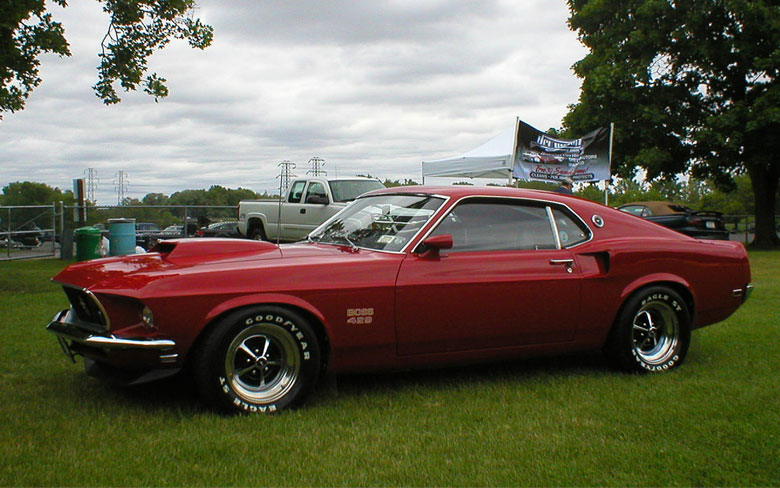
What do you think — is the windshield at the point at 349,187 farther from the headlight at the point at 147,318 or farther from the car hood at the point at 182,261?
the headlight at the point at 147,318

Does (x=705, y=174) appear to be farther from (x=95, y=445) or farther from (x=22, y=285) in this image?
(x=95, y=445)

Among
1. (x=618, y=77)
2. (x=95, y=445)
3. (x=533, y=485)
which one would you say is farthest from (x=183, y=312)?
(x=618, y=77)

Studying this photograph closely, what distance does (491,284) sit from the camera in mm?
4637

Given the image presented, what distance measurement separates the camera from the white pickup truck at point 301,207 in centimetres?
1578

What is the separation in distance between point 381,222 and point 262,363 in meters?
1.39

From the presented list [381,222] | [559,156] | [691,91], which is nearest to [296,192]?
[559,156]

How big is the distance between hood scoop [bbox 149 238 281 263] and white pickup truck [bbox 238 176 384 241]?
9440 millimetres

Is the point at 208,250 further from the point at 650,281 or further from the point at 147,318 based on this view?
the point at 650,281

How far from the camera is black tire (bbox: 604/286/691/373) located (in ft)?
16.7

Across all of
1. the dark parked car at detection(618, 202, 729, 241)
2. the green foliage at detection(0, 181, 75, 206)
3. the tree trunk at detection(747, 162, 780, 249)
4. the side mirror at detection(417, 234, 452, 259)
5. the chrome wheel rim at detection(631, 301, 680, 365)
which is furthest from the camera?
the green foliage at detection(0, 181, 75, 206)

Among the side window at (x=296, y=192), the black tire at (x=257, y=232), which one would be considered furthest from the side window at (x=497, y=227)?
the black tire at (x=257, y=232)

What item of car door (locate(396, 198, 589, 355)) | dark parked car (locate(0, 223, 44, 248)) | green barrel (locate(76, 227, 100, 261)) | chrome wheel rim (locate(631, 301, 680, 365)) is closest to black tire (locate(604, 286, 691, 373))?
chrome wheel rim (locate(631, 301, 680, 365))

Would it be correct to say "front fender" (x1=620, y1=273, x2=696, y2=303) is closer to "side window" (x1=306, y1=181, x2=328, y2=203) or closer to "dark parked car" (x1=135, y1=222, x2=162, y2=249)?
"side window" (x1=306, y1=181, x2=328, y2=203)

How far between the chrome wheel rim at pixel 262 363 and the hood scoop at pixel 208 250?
60cm
